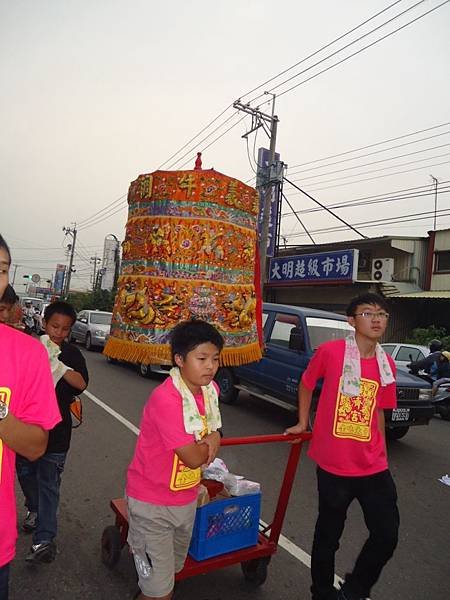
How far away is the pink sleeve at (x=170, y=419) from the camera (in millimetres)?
1979

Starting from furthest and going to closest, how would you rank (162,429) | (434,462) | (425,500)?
(434,462)
(425,500)
(162,429)

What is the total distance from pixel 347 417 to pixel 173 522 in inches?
42.9

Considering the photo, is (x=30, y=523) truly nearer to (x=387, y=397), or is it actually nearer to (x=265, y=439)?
(x=265, y=439)

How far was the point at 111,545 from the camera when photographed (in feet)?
9.56

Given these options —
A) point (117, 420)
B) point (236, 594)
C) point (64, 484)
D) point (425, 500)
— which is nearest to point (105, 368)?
point (117, 420)

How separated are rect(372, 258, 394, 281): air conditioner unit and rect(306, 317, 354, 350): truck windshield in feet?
37.5

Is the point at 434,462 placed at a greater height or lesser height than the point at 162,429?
lesser

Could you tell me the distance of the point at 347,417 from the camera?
2572 millimetres

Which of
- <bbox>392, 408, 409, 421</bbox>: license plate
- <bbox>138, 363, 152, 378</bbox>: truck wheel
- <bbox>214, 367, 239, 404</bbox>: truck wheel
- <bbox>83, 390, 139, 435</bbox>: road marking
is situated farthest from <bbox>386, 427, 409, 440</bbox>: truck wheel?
<bbox>138, 363, 152, 378</bbox>: truck wheel

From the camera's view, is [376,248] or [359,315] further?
[376,248]

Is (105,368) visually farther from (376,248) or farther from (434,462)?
(376,248)

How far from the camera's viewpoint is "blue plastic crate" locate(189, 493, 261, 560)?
2.58 meters

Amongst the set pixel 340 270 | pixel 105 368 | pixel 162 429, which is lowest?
pixel 105 368

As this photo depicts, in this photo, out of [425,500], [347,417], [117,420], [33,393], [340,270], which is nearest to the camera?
[33,393]
